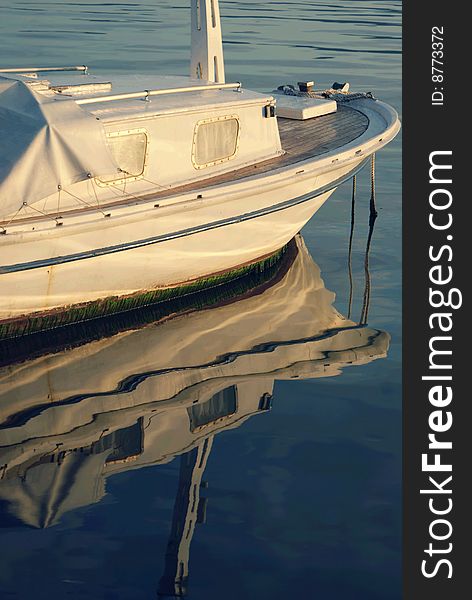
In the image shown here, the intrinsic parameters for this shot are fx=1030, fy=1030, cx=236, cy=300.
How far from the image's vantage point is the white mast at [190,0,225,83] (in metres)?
20.8

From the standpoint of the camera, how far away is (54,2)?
66.0 m

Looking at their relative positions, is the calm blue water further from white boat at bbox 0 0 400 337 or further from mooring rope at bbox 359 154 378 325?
white boat at bbox 0 0 400 337

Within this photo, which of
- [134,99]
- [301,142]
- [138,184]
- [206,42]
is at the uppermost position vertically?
[206,42]

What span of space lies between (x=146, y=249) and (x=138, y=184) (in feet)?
3.60

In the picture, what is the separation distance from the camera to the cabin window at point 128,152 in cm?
1650

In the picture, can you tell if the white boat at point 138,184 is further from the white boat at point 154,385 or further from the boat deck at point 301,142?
the white boat at point 154,385

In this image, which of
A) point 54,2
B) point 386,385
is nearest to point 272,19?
point 54,2

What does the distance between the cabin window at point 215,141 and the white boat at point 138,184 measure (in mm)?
23

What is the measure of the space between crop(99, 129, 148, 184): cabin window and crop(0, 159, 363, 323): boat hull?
928 mm

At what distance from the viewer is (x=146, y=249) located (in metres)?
16.8

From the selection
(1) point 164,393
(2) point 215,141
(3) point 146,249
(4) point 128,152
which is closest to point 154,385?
(1) point 164,393

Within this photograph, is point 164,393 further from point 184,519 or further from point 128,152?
point 128,152

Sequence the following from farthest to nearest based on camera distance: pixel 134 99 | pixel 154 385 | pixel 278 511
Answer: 1. pixel 134 99
2. pixel 154 385
3. pixel 278 511

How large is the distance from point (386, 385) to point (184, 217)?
438cm
